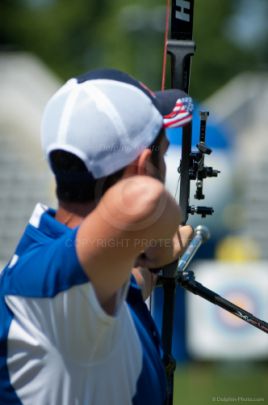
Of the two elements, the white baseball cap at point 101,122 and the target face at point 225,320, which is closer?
the white baseball cap at point 101,122

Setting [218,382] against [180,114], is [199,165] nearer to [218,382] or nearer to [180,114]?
[180,114]

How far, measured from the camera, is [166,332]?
2.16 meters

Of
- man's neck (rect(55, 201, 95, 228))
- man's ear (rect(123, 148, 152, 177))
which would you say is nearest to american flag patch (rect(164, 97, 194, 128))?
man's ear (rect(123, 148, 152, 177))

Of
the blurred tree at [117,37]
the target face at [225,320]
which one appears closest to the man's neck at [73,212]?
the target face at [225,320]

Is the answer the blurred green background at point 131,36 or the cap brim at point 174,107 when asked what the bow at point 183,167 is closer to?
the cap brim at point 174,107

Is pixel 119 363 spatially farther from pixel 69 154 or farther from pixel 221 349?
pixel 221 349

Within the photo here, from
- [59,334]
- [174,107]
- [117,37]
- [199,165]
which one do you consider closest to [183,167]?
[199,165]

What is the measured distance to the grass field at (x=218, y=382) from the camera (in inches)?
205

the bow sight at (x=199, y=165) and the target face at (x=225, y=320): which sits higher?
the target face at (x=225, y=320)

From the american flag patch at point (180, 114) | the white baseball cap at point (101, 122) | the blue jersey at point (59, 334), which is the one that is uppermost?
the american flag patch at point (180, 114)

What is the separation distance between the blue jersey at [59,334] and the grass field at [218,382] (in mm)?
3293

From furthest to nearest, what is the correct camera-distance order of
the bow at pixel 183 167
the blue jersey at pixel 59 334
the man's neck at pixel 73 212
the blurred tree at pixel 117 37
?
1. the blurred tree at pixel 117 37
2. the bow at pixel 183 167
3. the man's neck at pixel 73 212
4. the blue jersey at pixel 59 334

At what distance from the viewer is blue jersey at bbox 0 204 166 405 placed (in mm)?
1562

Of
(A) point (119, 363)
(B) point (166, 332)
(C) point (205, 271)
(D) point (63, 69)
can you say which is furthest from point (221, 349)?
(D) point (63, 69)
